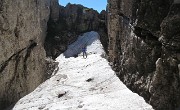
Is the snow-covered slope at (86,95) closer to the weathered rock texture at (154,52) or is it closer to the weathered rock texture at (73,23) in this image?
the weathered rock texture at (154,52)

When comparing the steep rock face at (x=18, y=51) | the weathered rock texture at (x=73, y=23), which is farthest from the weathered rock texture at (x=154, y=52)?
the weathered rock texture at (x=73, y=23)

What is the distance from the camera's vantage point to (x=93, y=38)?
48.4m

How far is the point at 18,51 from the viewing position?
21312 mm

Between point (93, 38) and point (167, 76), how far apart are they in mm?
36260

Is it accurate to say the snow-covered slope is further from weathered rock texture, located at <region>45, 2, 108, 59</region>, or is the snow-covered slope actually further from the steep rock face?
weathered rock texture, located at <region>45, 2, 108, 59</region>

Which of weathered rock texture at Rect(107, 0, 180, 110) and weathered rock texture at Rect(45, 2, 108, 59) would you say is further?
weathered rock texture at Rect(45, 2, 108, 59)

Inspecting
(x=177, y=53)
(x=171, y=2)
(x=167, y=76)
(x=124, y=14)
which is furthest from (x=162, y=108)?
(x=124, y=14)

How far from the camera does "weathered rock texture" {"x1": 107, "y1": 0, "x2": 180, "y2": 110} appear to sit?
11953 mm

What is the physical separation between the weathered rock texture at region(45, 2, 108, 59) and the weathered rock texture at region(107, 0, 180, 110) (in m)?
33.4

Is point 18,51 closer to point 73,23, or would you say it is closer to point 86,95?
point 86,95

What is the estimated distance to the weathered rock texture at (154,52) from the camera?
12.0 m

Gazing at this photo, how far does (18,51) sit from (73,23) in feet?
113

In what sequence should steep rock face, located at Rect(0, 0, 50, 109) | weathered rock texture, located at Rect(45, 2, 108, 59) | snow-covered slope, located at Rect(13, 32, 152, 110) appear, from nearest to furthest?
snow-covered slope, located at Rect(13, 32, 152, 110), steep rock face, located at Rect(0, 0, 50, 109), weathered rock texture, located at Rect(45, 2, 108, 59)

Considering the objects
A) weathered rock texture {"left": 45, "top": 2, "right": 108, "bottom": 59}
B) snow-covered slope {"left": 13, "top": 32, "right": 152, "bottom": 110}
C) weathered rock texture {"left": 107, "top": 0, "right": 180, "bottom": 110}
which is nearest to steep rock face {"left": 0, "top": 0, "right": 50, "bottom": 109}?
snow-covered slope {"left": 13, "top": 32, "right": 152, "bottom": 110}
